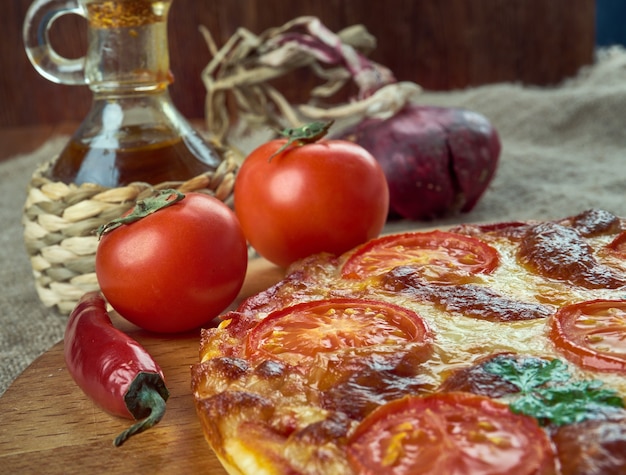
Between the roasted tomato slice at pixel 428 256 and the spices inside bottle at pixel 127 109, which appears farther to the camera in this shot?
the spices inside bottle at pixel 127 109

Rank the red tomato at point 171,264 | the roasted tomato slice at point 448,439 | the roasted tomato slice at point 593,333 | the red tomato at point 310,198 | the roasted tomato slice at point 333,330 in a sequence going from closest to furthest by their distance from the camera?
the roasted tomato slice at point 448,439 < the roasted tomato slice at point 593,333 < the roasted tomato slice at point 333,330 < the red tomato at point 171,264 < the red tomato at point 310,198

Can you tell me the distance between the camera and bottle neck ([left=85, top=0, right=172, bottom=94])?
2.04m

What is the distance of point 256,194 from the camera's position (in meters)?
2.00

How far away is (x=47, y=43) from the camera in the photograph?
7.33 feet

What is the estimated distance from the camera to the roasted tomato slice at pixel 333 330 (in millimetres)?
1360

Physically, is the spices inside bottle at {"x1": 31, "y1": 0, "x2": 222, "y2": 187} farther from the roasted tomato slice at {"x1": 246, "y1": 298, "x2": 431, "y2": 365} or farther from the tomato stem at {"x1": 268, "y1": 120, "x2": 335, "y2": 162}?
the roasted tomato slice at {"x1": 246, "y1": 298, "x2": 431, "y2": 365}

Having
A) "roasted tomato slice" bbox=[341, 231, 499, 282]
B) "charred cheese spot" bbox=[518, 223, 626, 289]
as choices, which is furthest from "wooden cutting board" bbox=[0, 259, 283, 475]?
"charred cheese spot" bbox=[518, 223, 626, 289]

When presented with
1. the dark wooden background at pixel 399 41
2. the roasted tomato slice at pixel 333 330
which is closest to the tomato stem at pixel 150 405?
the roasted tomato slice at pixel 333 330

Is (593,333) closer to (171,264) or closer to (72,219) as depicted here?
(171,264)

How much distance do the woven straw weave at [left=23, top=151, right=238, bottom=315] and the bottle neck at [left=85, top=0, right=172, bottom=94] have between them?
0.27 metres

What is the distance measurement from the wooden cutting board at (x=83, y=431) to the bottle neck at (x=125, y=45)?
72cm

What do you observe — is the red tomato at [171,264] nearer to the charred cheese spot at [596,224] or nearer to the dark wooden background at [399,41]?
the charred cheese spot at [596,224]

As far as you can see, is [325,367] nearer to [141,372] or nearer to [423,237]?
[141,372]

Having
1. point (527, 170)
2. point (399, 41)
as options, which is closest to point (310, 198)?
point (527, 170)
